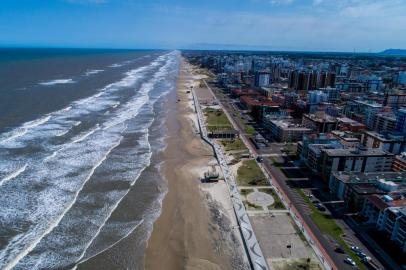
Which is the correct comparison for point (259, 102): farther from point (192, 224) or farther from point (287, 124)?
point (192, 224)

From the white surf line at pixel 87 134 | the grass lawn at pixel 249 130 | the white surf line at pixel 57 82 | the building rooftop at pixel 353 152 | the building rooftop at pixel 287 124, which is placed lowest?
the grass lawn at pixel 249 130

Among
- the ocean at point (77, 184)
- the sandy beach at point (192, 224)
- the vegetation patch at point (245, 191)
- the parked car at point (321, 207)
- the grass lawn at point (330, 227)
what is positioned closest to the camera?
the sandy beach at point (192, 224)

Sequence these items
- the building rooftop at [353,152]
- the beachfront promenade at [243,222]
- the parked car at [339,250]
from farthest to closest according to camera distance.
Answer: the building rooftop at [353,152] < the parked car at [339,250] < the beachfront promenade at [243,222]

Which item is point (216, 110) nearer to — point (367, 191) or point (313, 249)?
point (367, 191)

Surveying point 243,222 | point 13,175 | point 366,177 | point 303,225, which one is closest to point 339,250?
point 303,225

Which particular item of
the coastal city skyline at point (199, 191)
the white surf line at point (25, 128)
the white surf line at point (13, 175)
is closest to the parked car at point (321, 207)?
the coastal city skyline at point (199, 191)

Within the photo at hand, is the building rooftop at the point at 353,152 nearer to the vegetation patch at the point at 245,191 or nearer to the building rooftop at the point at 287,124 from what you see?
the vegetation patch at the point at 245,191

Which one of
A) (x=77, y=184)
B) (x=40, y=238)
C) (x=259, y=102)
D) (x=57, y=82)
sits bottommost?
(x=40, y=238)
